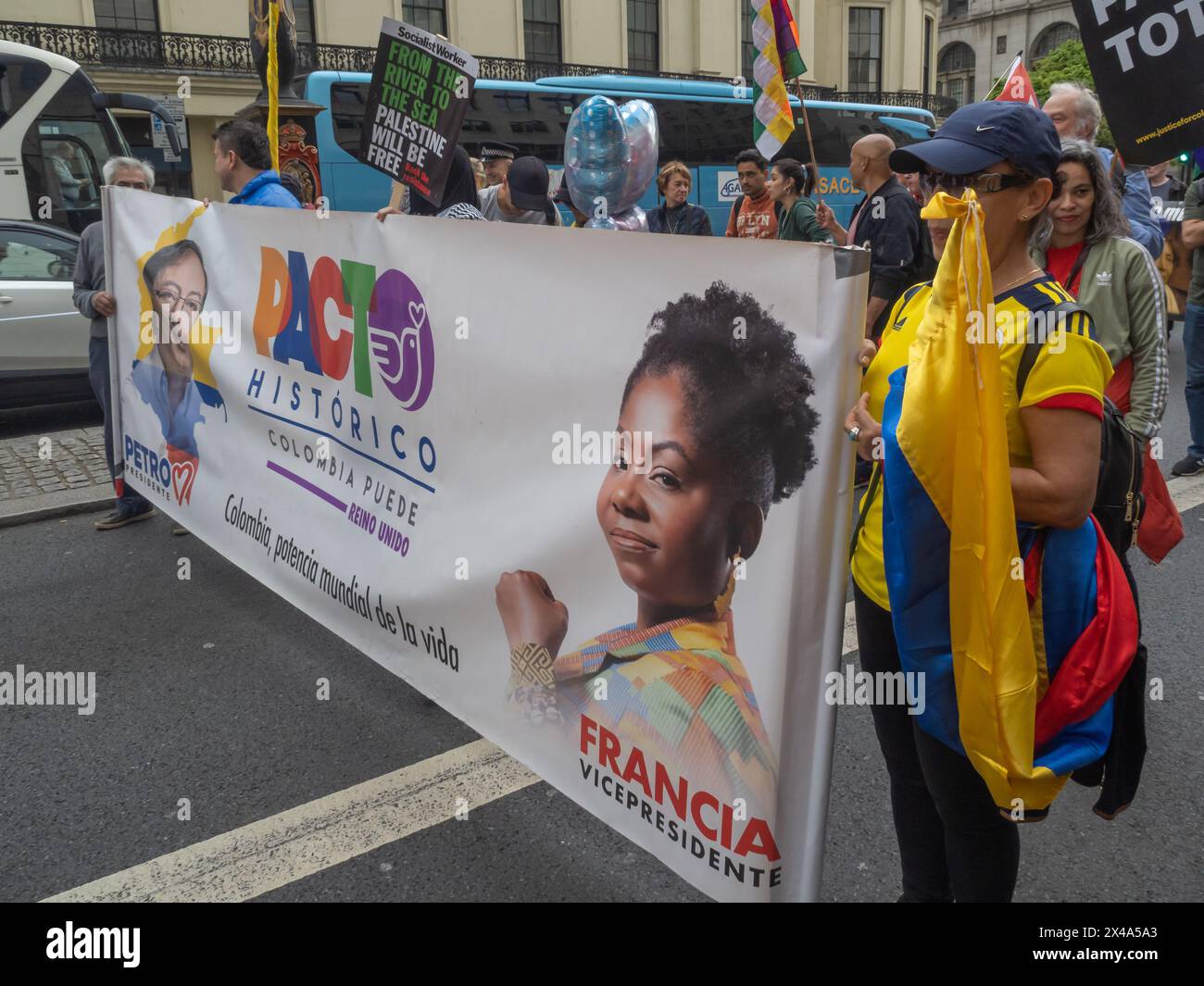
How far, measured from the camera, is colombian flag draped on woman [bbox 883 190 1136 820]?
67.6 inches

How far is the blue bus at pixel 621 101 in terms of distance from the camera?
17031 millimetres

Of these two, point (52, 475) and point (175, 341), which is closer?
point (175, 341)

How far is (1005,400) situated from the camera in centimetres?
177

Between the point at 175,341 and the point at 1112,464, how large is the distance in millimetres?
4042

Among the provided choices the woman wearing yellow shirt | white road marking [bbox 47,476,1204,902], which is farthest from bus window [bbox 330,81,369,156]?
the woman wearing yellow shirt

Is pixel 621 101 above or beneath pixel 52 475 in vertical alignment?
above

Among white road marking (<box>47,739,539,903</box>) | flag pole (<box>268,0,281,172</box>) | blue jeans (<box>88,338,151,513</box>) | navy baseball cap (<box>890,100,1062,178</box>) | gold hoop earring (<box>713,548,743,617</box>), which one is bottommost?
white road marking (<box>47,739,539,903</box>)

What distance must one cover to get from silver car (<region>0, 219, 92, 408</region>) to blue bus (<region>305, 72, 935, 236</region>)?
849 cm

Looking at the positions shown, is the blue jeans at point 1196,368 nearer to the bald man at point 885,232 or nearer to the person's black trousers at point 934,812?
the bald man at point 885,232

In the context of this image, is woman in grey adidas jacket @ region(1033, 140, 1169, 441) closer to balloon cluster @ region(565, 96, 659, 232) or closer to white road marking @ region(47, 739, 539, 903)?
balloon cluster @ region(565, 96, 659, 232)

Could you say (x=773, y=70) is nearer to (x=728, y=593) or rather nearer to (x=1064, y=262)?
(x=1064, y=262)

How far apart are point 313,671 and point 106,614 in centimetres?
121

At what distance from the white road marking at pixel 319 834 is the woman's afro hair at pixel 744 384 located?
1.53m

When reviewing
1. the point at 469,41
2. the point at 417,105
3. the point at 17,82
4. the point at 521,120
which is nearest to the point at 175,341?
the point at 417,105
